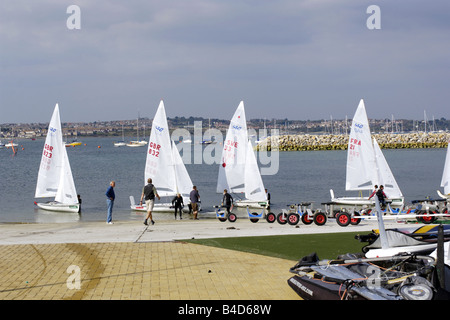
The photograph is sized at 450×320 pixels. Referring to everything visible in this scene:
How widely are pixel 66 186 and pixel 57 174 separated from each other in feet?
4.29

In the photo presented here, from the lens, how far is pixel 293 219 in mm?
21844

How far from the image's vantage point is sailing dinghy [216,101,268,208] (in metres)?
35.1

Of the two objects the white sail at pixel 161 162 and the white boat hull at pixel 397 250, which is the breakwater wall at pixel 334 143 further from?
the white boat hull at pixel 397 250

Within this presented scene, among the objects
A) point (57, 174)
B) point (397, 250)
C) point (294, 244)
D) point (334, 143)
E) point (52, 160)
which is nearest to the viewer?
point (397, 250)

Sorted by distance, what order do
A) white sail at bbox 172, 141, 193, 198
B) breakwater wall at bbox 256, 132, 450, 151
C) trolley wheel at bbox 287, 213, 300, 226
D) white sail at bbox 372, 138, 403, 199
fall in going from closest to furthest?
trolley wheel at bbox 287, 213, 300, 226
white sail at bbox 172, 141, 193, 198
white sail at bbox 372, 138, 403, 199
breakwater wall at bbox 256, 132, 450, 151

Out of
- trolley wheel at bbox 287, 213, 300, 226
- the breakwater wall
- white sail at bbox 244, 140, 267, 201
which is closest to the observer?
trolley wheel at bbox 287, 213, 300, 226

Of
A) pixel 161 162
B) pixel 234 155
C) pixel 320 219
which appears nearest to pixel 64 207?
pixel 161 162

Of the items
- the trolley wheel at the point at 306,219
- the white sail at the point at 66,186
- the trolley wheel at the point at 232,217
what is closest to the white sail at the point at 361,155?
A: the trolley wheel at the point at 232,217

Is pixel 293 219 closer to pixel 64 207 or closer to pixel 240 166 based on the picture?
pixel 240 166

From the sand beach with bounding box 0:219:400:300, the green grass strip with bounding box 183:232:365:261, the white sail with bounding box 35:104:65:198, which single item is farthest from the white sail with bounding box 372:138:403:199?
the white sail with bounding box 35:104:65:198

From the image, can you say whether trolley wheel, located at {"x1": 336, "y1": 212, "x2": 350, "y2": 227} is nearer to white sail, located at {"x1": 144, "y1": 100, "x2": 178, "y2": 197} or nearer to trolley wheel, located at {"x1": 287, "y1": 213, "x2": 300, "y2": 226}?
trolley wheel, located at {"x1": 287, "y1": 213, "x2": 300, "y2": 226}

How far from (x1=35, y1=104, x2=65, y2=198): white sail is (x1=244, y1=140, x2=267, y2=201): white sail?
11.6 meters

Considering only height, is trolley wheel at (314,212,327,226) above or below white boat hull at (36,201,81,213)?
above

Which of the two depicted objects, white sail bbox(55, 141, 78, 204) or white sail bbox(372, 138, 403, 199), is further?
white sail bbox(372, 138, 403, 199)
